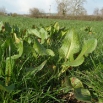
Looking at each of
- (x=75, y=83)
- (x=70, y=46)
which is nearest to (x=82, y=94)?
(x=75, y=83)

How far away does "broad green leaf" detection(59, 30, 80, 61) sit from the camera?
1189 millimetres

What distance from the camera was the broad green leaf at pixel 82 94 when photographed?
0.94 metres

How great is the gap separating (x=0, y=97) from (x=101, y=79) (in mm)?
554

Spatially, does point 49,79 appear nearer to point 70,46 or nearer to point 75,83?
point 75,83

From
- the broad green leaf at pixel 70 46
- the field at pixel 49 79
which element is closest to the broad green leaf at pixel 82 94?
the field at pixel 49 79

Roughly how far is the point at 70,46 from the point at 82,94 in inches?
13.5

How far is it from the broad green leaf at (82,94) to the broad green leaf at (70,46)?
25 cm

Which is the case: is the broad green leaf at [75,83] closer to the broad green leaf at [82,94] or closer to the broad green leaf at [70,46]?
the broad green leaf at [82,94]

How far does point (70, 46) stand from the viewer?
1210 millimetres

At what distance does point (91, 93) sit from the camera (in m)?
1.06

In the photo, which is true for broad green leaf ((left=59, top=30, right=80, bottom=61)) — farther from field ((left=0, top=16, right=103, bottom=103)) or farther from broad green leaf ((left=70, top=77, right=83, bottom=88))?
broad green leaf ((left=70, top=77, right=83, bottom=88))

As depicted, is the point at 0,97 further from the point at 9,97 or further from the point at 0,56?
the point at 0,56

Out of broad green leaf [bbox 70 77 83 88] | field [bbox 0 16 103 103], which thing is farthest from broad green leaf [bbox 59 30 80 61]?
broad green leaf [bbox 70 77 83 88]

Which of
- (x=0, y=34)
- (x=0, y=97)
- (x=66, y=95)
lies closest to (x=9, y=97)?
(x=0, y=97)
